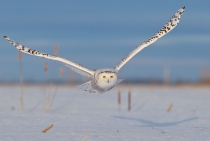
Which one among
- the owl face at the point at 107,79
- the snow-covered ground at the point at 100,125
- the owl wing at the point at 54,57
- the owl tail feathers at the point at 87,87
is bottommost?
the snow-covered ground at the point at 100,125

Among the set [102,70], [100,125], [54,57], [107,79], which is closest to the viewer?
[54,57]

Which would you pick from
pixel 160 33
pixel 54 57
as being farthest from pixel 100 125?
pixel 160 33

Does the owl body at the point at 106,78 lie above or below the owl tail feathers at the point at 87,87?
above

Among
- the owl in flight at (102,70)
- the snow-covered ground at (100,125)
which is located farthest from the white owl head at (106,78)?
the snow-covered ground at (100,125)

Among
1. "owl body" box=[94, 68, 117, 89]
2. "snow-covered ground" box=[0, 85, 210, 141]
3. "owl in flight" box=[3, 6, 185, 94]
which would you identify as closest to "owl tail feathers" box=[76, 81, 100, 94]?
"owl in flight" box=[3, 6, 185, 94]

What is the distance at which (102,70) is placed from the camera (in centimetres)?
799

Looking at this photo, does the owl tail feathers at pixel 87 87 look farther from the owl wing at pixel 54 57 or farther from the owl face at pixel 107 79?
the owl face at pixel 107 79

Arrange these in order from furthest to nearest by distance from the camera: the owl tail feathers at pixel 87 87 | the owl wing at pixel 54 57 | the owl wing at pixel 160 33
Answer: the owl tail feathers at pixel 87 87 < the owl wing at pixel 160 33 < the owl wing at pixel 54 57

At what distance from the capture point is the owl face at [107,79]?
25.6 feet

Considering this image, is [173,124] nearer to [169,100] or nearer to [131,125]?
[131,125]

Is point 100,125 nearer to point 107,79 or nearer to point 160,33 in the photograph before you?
point 107,79

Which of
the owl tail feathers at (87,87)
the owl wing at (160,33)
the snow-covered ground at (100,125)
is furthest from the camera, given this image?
the owl tail feathers at (87,87)

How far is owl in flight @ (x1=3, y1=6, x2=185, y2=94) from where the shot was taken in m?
7.81

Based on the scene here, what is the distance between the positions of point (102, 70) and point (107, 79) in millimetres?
219
